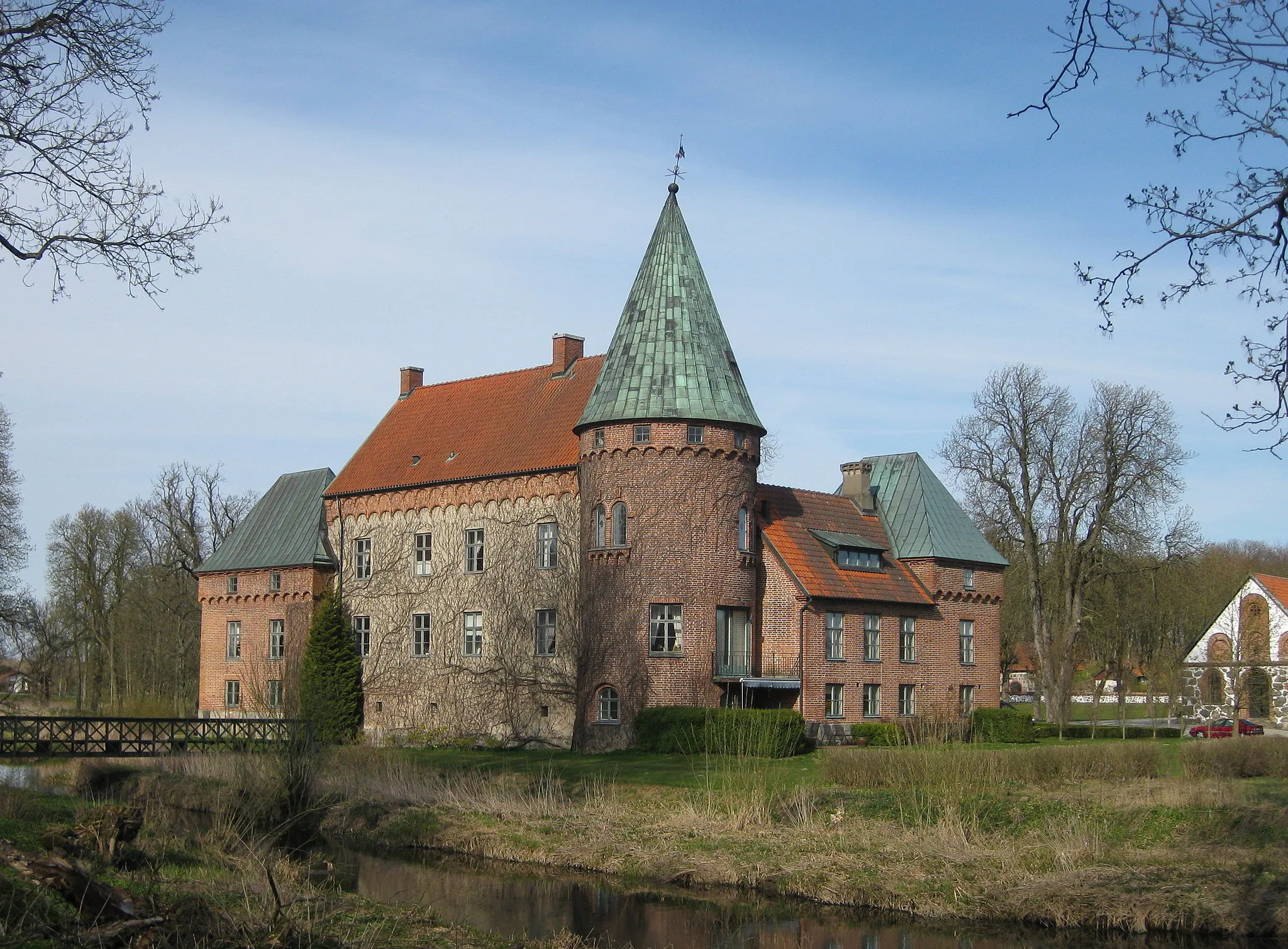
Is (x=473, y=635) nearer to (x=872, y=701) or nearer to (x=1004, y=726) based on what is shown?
(x=872, y=701)

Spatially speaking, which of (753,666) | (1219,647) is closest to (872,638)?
(753,666)

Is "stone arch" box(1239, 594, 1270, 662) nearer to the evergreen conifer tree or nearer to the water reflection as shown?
the evergreen conifer tree

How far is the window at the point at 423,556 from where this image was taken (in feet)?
134

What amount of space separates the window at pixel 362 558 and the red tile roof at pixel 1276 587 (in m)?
29.6

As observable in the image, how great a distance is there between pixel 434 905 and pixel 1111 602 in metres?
38.3

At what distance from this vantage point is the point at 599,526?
114 feet

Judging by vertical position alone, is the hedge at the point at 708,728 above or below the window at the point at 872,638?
below

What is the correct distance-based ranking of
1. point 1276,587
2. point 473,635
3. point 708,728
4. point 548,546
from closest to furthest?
point 708,728 < point 548,546 < point 473,635 < point 1276,587

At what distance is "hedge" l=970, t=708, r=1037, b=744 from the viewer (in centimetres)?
3841

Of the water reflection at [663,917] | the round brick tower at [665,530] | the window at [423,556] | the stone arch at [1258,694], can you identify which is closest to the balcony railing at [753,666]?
the round brick tower at [665,530]

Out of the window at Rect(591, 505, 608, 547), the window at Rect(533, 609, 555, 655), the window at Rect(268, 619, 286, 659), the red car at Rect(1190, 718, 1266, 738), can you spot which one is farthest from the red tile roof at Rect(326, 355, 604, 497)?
the red car at Rect(1190, 718, 1266, 738)

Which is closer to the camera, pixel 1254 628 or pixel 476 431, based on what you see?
pixel 476 431

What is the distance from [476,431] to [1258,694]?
26.8 meters

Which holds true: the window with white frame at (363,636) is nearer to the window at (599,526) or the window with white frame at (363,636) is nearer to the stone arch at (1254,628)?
the window at (599,526)
